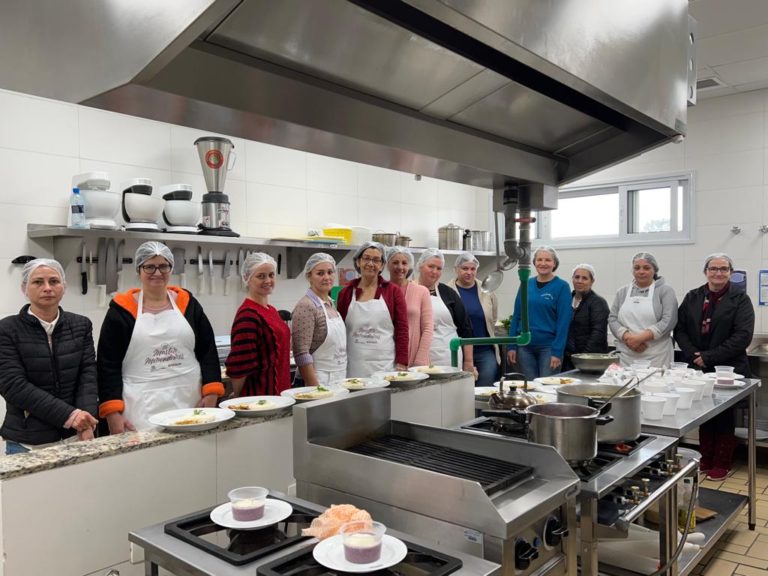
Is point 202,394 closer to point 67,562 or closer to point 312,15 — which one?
point 67,562

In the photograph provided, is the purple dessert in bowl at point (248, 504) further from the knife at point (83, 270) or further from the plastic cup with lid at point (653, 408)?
the knife at point (83, 270)

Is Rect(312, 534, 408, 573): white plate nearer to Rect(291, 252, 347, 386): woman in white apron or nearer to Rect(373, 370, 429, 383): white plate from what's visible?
Rect(373, 370, 429, 383): white plate

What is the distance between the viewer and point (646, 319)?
4.39 meters

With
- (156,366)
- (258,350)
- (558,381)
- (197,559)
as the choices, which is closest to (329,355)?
(258,350)

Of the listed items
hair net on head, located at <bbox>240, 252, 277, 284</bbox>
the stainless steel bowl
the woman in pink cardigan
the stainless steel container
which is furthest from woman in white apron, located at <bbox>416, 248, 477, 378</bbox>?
the stainless steel container

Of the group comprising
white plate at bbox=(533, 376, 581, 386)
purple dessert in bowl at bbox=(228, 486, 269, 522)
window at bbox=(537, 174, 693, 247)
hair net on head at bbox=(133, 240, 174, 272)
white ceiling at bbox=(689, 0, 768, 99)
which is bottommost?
white plate at bbox=(533, 376, 581, 386)

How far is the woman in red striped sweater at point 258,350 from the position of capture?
2.68 meters

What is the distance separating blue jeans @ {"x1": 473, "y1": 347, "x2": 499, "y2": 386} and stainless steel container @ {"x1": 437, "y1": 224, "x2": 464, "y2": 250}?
174 cm

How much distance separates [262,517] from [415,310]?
2.57 metres

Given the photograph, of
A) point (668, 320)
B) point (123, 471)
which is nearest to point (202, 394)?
point (123, 471)

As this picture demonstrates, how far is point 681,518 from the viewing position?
2.71 meters

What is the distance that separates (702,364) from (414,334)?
2.13 meters

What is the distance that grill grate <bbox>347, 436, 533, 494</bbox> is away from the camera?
1355 mm

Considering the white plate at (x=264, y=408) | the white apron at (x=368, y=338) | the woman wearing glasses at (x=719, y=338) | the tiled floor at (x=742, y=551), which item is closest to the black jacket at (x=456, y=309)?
the white apron at (x=368, y=338)
